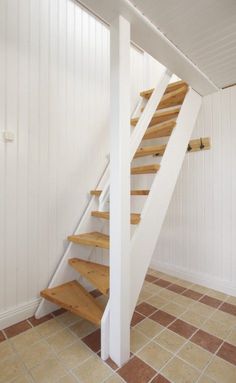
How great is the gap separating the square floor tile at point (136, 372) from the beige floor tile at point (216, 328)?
609 millimetres

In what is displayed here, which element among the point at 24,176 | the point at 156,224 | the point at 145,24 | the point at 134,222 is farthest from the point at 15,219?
the point at 145,24

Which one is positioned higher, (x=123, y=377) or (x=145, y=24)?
(x=145, y=24)

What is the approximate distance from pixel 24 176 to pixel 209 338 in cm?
185

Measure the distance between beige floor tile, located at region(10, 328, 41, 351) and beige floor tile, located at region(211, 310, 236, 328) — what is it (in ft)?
4.62

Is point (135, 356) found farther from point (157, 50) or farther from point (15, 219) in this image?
point (157, 50)

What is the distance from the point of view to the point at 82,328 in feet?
5.38

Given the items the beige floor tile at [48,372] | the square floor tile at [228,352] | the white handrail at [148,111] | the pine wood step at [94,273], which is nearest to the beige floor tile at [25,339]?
the beige floor tile at [48,372]

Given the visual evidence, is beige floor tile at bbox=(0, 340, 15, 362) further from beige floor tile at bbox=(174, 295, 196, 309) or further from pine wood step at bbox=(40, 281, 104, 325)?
beige floor tile at bbox=(174, 295, 196, 309)

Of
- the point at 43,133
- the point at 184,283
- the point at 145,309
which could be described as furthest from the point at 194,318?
the point at 43,133

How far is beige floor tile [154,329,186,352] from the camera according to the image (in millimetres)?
1444

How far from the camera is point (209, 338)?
1.53 metres

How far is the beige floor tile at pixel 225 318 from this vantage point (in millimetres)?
1710

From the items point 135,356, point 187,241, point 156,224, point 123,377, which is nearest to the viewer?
point 123,377

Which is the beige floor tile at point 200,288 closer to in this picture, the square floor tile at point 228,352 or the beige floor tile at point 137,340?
the square floor tile at point 228,352
